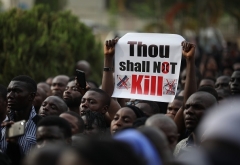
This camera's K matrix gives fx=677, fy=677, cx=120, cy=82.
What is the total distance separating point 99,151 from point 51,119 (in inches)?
93.7

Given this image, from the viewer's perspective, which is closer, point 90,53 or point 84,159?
point 84,159

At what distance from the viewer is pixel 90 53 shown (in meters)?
14.1

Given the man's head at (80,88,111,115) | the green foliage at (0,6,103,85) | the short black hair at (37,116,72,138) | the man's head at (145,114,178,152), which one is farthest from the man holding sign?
the green foliage at (0,6,103,85)

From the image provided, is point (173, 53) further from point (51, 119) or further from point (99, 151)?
point (99, 151)

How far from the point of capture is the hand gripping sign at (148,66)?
7418mm

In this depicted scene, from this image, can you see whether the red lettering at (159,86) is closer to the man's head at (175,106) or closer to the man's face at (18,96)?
the man's head at (175,106)

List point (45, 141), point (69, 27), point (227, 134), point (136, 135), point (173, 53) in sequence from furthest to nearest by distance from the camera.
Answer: point (69, 27)
point (173, 53)
point (45, 141)
point (136, 135)
point (227, 134)

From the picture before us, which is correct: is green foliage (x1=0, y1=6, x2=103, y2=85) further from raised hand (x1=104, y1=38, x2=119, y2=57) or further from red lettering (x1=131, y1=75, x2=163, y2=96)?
red lettering (x1=131, y1=75, x2=163, y2=96)

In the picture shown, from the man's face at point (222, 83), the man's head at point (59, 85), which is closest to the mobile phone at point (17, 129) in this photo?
the man's head at point (59, 85)

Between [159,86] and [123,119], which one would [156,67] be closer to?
[159,86]

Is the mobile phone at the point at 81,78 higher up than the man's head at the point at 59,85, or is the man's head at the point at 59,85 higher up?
the mobile phone at the point at 81,78

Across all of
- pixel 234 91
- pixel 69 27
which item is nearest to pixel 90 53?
pixel 69 27

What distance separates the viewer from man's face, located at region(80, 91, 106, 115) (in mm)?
7223

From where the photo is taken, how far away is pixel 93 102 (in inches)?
286
